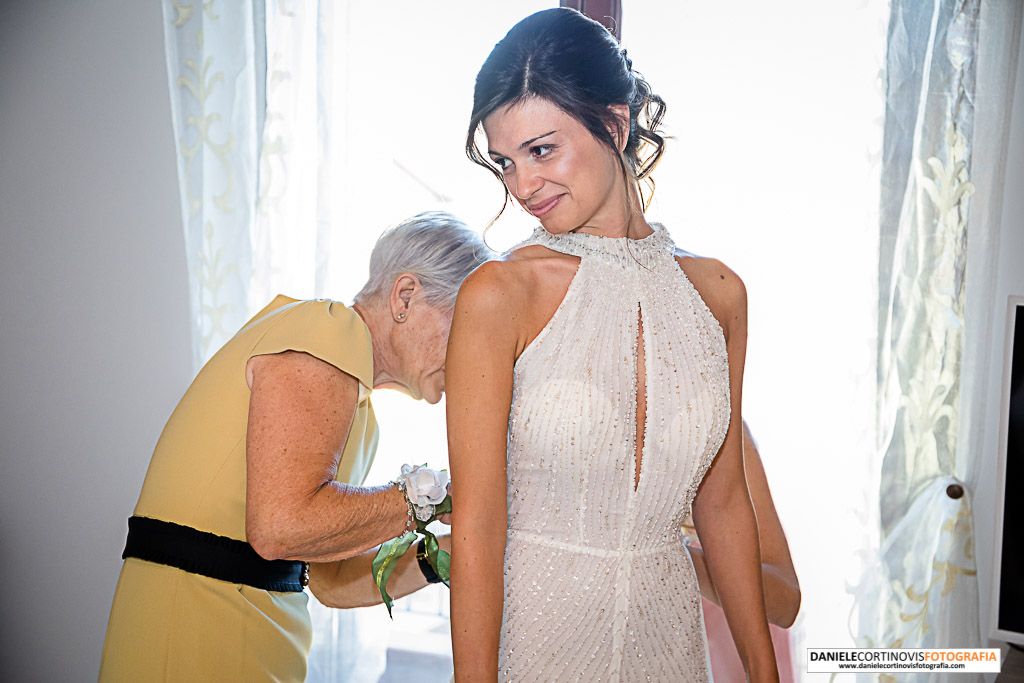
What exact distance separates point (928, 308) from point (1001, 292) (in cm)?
25

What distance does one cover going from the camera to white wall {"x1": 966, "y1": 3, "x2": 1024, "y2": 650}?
6.70ft

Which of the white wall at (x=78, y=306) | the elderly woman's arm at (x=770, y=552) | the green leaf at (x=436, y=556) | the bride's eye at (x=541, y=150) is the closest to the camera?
the bride's eye at (x=541, y=150)

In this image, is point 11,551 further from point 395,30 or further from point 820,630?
point 820,630

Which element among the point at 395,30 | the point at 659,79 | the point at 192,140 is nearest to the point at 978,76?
the point at 659,79

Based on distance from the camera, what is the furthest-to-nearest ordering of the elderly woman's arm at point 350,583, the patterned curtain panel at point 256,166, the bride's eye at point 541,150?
1. the patterned curtain panel at point 256,166
2. the elderly woman's arm at point 350,583
3. the bride's eye at point 541,150

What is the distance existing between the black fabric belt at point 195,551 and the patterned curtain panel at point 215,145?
3.98ft

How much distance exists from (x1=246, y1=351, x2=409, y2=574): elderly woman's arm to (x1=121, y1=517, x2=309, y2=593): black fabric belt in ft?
0.44

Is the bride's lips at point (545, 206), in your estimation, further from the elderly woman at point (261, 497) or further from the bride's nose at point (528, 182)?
the elderly woman at point (261, 497)

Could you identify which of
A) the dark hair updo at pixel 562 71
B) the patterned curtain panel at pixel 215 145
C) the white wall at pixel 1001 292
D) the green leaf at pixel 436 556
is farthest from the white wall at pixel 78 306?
the white wall at pixel 1001 292

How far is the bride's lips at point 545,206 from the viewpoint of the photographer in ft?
3.75

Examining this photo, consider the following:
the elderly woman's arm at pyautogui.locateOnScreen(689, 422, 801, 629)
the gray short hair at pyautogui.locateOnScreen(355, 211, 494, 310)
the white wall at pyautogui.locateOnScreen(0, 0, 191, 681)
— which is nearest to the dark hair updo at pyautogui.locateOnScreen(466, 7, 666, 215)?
the gray short hair at pyautogui.locateOnScreen(355, 211, 494, 310)

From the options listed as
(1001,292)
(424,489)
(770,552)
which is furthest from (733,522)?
(1001,292)

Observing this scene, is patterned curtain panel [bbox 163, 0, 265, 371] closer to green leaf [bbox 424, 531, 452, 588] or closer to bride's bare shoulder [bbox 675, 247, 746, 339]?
green leaf [bbox 424, 531, 452, 588]

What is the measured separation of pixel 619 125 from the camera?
117 cm
